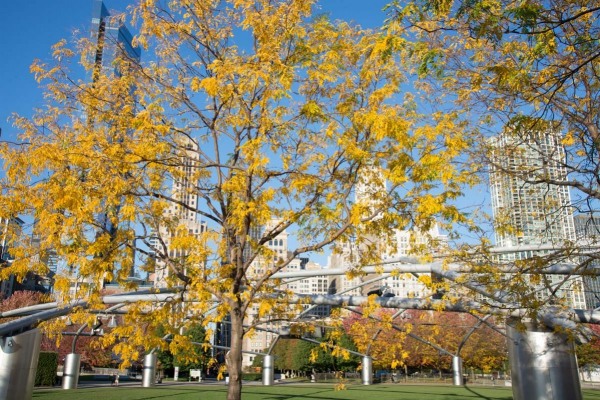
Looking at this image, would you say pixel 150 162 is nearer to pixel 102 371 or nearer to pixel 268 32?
pixel 268 32

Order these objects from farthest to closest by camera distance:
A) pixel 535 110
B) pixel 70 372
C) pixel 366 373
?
pixel 366 373 < pixel 70 372 < pixel 535 110

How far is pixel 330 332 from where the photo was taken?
980 cm

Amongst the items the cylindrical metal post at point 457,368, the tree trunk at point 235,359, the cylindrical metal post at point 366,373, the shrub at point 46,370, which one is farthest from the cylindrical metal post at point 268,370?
the tree trunk at point 235,359

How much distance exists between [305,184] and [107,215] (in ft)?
11.1

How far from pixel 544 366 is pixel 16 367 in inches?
568

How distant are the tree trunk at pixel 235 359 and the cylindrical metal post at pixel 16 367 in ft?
32.7

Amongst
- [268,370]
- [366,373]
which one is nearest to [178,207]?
[268,370]

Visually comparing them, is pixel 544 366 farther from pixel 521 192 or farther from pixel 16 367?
pixel 16 367

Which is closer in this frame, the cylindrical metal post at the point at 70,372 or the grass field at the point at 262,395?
the grass field at the point at 262,395

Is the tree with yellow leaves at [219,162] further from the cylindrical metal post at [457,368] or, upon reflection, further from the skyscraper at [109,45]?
the cylindrical metal post at [457,368]

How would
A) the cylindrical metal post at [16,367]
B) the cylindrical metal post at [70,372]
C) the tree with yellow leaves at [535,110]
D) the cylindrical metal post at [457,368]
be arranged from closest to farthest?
1. the tree with yellow leaves at [535,110]
2. the cylindrical metal post at [16,367]
3. the cylindrical metal post at [70,372]
4. the cylindrical metal post at [457,368]

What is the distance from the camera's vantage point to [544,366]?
40.6ft

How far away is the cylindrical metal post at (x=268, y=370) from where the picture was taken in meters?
42.4

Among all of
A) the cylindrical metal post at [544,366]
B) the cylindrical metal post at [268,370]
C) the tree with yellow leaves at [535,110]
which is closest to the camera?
the tree with yellow leaves at [535,110]
